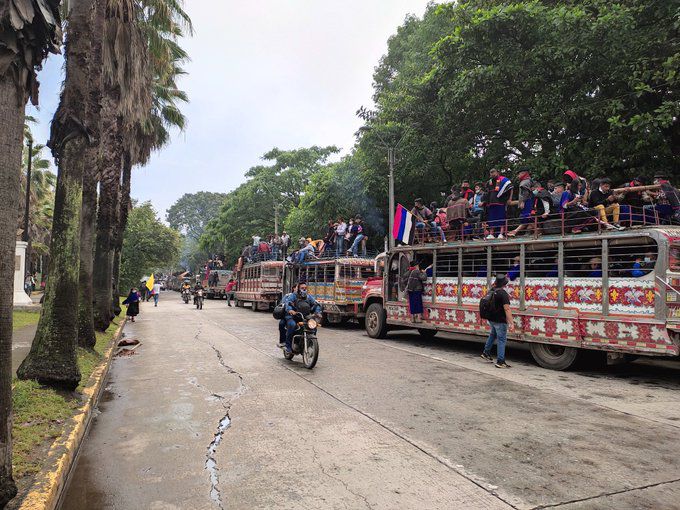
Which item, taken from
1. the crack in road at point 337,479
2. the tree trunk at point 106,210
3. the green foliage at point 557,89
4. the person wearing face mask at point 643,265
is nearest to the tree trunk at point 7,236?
the crack in road at point 337,479

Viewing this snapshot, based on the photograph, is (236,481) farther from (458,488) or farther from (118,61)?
(118,61)

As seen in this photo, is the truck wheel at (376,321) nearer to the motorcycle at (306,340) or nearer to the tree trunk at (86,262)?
the motorcycle at (306,340)

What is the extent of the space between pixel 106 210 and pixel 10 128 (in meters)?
11.1

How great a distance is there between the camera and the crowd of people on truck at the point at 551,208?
354 inches

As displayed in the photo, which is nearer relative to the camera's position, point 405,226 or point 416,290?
point 416,290

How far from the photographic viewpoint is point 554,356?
9.45 m

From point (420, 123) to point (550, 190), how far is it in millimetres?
8851

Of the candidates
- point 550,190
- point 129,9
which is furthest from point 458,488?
point 129,9

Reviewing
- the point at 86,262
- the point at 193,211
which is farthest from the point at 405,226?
the point at 193,211

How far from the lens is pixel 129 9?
10031 mm

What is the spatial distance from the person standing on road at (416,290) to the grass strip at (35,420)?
305 inches

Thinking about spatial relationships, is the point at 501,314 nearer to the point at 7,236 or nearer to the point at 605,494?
the point at 605,494

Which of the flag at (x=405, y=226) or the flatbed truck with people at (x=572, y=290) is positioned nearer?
the flatbed truck with people at (x=572, y=290)

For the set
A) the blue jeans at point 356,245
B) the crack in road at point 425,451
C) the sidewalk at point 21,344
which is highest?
the blue jeans at point 356,245
